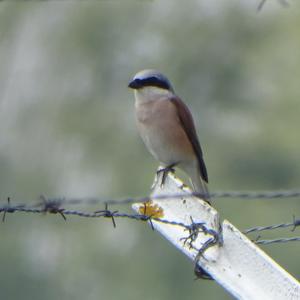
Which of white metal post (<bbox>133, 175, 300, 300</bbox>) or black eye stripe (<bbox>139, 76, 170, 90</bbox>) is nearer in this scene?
white metal post (<bbox>133, 175, 300, 300</bbox>)

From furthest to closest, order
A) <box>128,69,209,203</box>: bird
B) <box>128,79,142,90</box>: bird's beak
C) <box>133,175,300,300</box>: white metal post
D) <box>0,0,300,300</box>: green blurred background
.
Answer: <box>0,0,300,300</box>: green blurred background
<box>128,79,142,90</box>: bird's beak
<box>128,69,209,203</box>: bird
<box>133,175,300,300</box>: white metal post

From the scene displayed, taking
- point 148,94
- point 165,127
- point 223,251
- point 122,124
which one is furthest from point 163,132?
point 122,124

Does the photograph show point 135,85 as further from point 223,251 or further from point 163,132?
point 223,251

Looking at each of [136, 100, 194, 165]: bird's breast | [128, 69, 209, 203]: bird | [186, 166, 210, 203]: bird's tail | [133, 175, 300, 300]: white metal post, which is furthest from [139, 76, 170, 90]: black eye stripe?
[133, 175, 300, 300]: white metal post

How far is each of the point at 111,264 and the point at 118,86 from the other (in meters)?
6.71

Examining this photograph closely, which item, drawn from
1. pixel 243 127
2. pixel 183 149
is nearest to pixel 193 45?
pixel 243 127

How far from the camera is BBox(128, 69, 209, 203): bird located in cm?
667

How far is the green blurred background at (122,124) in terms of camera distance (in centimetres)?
1758

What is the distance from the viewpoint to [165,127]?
670 cm

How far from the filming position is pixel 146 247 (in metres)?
18.0

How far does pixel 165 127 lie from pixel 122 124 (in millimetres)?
15214

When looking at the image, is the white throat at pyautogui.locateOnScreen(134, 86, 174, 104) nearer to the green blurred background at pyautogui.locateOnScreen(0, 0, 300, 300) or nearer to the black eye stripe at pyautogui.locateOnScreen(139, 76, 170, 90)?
the black eye stripe at pyautogui.locateOnScreen(139, 76, 170, 90)

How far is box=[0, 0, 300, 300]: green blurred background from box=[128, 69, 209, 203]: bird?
688 centimetres

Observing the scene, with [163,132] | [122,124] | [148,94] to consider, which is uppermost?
[148,94]
